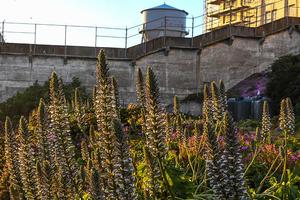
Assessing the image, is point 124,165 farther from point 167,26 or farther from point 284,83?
point 167,26

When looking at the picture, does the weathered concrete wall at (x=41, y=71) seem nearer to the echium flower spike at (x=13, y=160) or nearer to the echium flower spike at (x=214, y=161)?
the echium flower spike at (x=13, y=160)

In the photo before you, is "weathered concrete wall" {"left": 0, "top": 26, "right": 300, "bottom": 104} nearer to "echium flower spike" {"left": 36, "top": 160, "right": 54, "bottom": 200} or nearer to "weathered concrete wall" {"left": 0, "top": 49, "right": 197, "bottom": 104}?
"weathered concrete wall" {"left": 0, "top": 49, "right": 197, "bottom": 104}

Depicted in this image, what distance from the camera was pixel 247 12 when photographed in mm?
43469

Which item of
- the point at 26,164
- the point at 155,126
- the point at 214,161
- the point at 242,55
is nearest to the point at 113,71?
the point at 242,55

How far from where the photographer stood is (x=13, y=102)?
954 inches

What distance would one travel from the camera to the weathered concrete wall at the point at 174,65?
2742 centimetres

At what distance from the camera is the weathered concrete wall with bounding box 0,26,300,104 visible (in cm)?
2742

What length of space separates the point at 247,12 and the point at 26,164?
4051 centimetres

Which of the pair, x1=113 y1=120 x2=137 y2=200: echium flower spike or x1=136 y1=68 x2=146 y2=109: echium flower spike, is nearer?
x1=113 y1=120 x2=137 y2=200: echium flower spike

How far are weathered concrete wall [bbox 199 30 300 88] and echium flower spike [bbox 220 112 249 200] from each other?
25846 millimetres

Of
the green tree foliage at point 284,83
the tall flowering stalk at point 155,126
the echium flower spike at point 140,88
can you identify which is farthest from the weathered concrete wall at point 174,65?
the tall flowering stalk at point 155,126

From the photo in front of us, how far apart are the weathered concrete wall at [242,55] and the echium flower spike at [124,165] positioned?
1010 inches

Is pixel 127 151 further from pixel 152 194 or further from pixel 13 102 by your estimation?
pixel 13 102

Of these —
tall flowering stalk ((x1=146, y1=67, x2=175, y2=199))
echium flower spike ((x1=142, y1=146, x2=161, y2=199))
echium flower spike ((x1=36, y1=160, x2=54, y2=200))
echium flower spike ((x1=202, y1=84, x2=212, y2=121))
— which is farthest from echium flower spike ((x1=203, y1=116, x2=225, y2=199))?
echium flower spike ((x1=202, y1=84, x2=212, y2=121))
